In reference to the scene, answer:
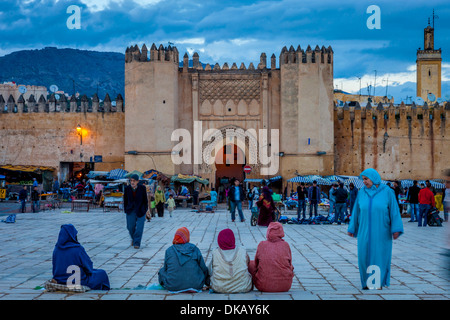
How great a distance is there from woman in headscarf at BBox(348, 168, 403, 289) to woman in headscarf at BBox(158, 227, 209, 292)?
1.77 metres

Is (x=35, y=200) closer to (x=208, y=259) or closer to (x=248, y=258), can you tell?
(x=208, y=259)

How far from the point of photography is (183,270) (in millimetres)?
5449

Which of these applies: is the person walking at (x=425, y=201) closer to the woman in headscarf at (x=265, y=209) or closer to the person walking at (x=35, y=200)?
the woman in headscarf at (x=265, y=209)

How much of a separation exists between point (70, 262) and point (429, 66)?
52.2 meters

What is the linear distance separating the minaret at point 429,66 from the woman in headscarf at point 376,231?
162ft

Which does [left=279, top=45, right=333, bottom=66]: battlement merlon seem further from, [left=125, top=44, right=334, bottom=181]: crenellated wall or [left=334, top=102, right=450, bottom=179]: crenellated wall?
[left=334, top=102, right=450, bottom=179]: crenellated wall

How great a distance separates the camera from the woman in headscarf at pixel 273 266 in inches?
216

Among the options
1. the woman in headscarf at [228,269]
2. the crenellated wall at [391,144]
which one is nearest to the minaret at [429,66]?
the crenellated wall at [391,144]

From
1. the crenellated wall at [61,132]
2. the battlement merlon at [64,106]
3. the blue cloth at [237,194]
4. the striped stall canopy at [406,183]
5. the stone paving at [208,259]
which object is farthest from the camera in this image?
the battlement merlon at [64,106]

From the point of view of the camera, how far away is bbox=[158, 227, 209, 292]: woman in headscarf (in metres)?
5.43

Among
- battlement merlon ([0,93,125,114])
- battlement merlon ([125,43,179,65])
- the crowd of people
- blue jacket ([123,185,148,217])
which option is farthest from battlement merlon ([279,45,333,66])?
the crowd of people

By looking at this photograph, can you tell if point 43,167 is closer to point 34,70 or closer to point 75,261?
point 75,261
